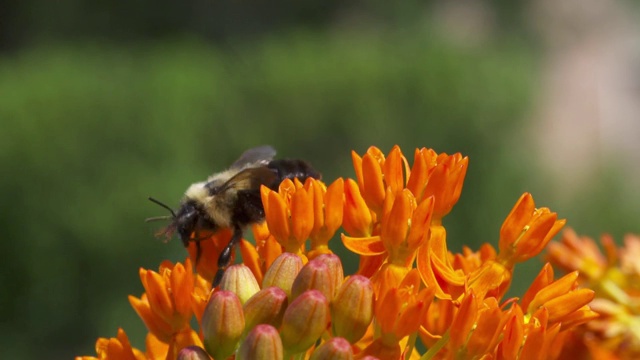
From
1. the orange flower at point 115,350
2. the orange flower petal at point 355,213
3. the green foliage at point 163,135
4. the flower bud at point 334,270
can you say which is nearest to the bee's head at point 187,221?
the orange flower at point 115,350

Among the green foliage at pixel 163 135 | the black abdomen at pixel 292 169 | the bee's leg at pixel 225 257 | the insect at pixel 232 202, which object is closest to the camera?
the bee's leg at pixel 225 257

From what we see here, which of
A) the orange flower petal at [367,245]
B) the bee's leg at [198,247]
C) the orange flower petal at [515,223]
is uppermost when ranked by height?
the bee's leg at [198,247]

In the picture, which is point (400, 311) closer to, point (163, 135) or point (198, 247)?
point (198, 247)

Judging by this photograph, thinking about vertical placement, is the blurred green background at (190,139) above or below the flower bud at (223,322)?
above

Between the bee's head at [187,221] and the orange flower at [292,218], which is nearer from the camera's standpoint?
the orange flower at [292,218]

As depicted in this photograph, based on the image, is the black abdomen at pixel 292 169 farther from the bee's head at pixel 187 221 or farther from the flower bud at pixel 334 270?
the flower bud at pixel 334 270

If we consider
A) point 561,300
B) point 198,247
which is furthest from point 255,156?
point 561,300

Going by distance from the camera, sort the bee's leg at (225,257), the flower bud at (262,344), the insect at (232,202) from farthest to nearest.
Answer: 1. the insect at (232,202)
2. the bee's leg at (225,257)
3. the flower bud at (262,344)

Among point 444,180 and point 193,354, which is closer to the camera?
point 193,354
